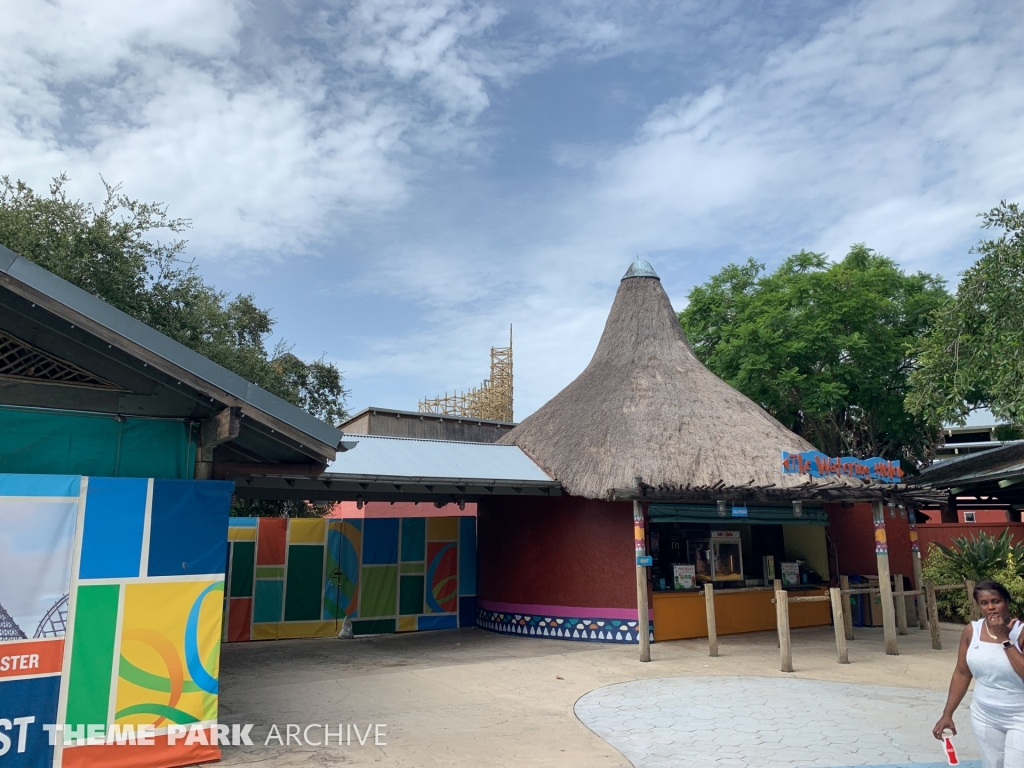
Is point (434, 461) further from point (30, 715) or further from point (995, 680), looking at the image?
point (995, 680)

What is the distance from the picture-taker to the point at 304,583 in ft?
47.0

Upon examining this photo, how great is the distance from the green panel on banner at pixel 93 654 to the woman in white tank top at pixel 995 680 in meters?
6.07

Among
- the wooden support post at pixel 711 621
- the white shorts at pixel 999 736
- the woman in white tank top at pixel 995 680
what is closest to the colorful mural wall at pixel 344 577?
the wooden support post at pixel 711 621

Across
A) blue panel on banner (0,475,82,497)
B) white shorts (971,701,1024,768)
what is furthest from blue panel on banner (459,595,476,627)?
white shorts (971,701,1024,768)

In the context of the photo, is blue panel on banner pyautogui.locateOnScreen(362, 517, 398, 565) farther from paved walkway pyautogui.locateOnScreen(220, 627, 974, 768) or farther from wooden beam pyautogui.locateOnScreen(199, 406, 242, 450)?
wooden beam pyautogui.locateOnScreen(199, 406, 242, 450)

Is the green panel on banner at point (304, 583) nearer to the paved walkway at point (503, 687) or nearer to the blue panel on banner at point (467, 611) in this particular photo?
the paved walkway at point (503, 687)

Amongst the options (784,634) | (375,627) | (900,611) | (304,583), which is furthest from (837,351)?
(304,583)

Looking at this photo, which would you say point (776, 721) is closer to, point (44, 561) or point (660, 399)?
point (44, 561)

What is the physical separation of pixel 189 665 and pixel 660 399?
34.4 feet

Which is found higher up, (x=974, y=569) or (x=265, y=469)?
(x=265, y=469)

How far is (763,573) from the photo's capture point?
48.8 ft

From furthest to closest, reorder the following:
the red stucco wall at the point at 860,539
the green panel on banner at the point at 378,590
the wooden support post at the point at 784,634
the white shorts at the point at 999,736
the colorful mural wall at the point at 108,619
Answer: the red stucco wall at the point at 860,539, the green panel on banner at the point at 378,590, the wooden support post at the point at 784,634, the colorful mural wall at the point at 108,619, the white shorts at the point at 999,736

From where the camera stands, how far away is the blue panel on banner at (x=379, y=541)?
14.7 m

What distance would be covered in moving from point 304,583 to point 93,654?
8835 mm
